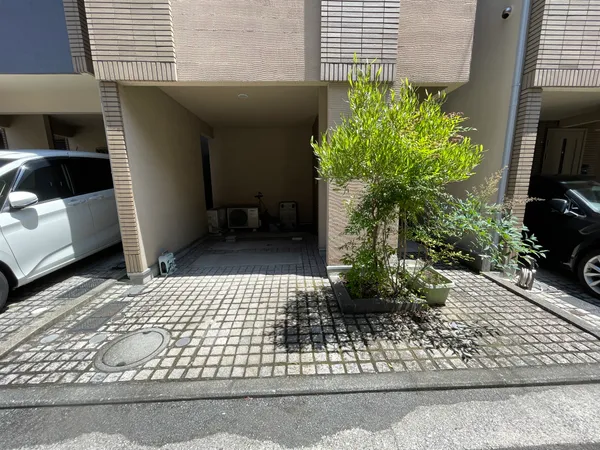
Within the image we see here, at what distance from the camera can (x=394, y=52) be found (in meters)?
3.58

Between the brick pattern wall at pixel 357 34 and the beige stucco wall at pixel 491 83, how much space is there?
1880 mm

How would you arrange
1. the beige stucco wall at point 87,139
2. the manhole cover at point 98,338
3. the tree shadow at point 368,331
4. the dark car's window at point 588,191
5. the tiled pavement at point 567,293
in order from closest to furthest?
the tree shadow at point 368,331
the manhole cover at point 98,338
the tiled pavement at point 567,293
the dark car's window at point 588,191
the beige stucco wall at point 87,139

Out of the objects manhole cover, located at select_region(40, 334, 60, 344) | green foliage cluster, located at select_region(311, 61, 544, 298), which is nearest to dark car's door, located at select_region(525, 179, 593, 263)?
green foliage cluster, located at select_region(311, 61, 544, 298)

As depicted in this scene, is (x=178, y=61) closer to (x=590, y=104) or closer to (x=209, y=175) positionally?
(x=209, y=175)

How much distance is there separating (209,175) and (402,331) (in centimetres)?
801

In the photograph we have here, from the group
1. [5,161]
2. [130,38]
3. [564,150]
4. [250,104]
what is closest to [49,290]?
[5,161]

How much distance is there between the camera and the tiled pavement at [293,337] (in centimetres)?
230

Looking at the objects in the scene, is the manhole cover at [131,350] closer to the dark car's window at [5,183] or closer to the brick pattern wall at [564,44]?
the dark car's window at [5,183]

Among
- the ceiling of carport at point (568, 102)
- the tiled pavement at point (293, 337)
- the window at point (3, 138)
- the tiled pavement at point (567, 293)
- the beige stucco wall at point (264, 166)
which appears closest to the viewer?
the tiled pavement at point (293, 337)

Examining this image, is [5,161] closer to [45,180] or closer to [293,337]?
[45,180]

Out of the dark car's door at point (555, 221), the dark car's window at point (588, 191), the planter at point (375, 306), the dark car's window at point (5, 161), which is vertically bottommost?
the planter at point (375, 306)

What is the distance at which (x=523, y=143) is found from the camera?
382 cm

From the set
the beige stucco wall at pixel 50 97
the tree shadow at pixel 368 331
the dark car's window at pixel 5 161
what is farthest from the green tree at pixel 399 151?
the beige stucco wall at pixel 50 97

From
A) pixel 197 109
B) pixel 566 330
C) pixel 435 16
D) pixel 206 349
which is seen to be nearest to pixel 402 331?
pixel 566 330
